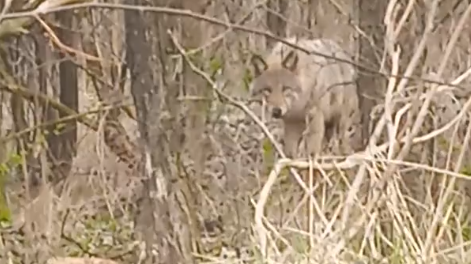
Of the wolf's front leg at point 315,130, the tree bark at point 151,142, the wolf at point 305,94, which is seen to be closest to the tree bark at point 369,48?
the wolf at point 305,94

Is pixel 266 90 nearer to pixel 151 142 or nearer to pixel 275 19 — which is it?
pixel 275 19

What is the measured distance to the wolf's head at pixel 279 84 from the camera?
29.2 ft

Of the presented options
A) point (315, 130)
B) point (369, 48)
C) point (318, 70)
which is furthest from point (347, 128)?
point (369, 48)

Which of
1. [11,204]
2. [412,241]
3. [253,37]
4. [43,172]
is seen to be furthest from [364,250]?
[253,37]

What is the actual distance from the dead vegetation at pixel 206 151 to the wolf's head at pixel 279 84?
0.15m

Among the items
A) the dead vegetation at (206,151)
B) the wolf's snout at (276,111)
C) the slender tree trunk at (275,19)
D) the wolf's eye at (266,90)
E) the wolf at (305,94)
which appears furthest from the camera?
the slender tree trunk at (275,19)

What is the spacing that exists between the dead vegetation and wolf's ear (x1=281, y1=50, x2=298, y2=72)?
0.36 meters

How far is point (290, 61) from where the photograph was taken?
894cm

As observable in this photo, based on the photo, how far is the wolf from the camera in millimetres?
8781

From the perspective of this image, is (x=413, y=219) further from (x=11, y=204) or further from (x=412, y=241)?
(x=11, y=204)

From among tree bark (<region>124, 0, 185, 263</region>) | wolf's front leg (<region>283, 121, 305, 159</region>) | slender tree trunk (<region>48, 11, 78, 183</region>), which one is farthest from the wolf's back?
tree bark (<region>124, 0, 185, 263</region>)

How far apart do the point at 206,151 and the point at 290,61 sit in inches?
65.0

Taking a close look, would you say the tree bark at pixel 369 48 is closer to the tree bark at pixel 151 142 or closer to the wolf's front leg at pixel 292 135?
the wolf's front leg at pixel 292 135

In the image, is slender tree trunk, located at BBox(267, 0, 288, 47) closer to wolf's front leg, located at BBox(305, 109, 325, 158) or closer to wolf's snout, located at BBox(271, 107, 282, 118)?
wolf's snout, located at BBox(271, 107, 282, 118)
